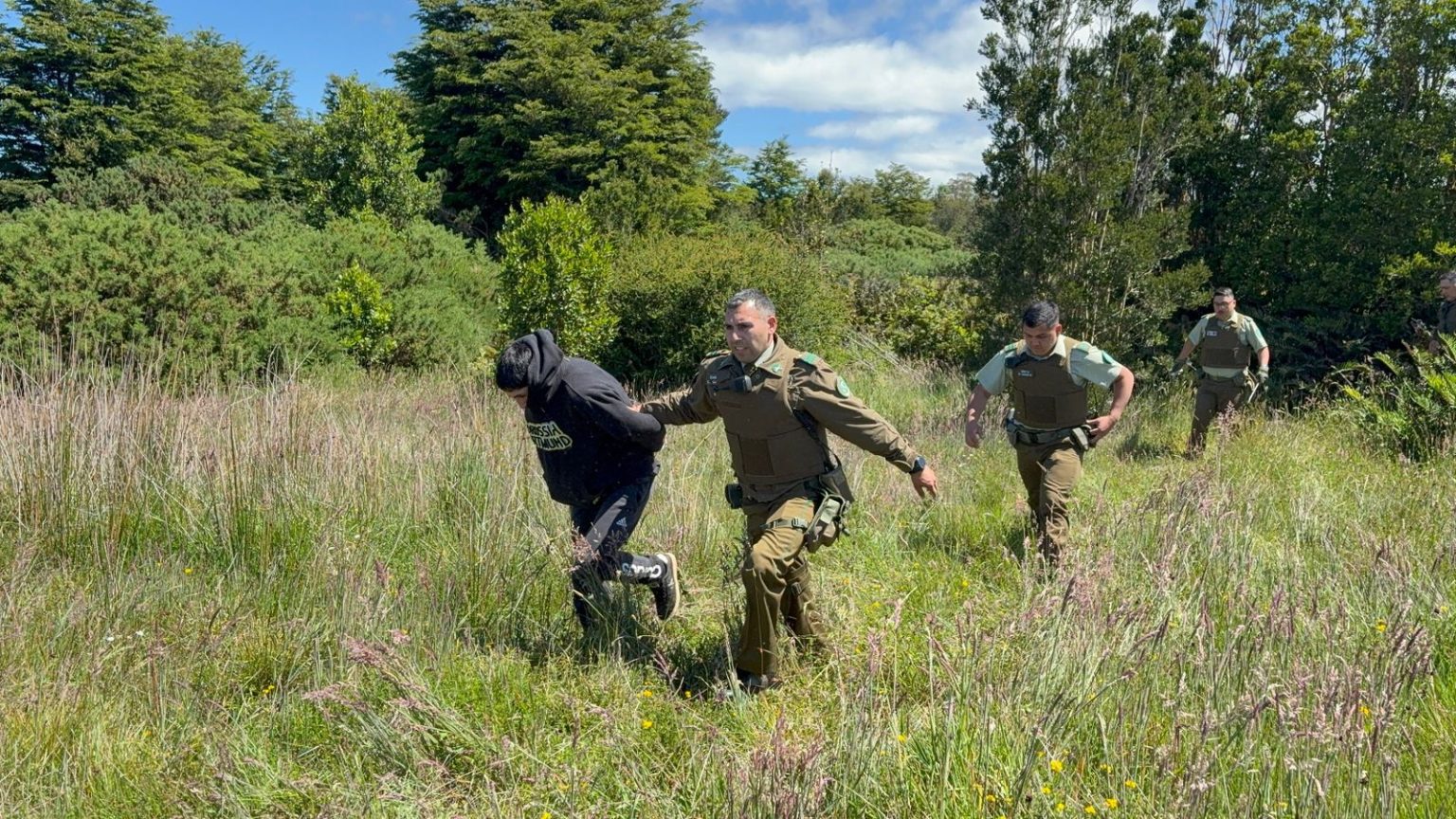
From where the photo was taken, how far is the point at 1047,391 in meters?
5.48

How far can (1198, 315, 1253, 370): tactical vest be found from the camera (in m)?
8.57

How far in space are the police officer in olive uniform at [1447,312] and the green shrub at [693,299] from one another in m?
6.88

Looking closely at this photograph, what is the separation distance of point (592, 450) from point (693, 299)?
8184mm

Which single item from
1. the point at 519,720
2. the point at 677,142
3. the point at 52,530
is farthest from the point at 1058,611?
the point at 677,142

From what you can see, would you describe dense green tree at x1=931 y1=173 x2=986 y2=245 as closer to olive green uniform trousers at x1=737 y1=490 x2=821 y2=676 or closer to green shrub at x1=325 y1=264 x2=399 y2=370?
green shrub at x1=325 y1=264 x2=399 y2=370

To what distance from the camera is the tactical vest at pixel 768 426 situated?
3.74 meters

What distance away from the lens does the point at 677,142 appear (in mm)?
30406

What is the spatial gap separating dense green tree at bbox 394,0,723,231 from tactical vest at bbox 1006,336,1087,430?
2072 cm

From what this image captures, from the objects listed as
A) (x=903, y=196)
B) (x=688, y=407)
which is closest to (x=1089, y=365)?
(x=688, y=407)

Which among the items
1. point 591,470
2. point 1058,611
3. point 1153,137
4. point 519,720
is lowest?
point 519,720

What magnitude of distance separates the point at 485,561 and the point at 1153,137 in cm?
1036

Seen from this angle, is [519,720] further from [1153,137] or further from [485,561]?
[1153,137]

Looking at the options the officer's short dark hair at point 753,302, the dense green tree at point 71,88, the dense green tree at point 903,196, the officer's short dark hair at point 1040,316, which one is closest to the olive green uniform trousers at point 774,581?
the officer's short dark hair at point 753,302

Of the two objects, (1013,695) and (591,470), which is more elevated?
(591,470)
